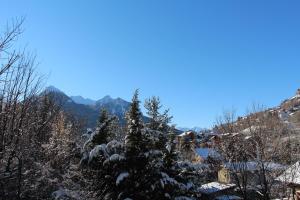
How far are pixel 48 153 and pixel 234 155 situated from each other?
39.8 feet

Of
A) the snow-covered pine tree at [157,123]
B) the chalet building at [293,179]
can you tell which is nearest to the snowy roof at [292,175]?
the chalet building at [293,179]

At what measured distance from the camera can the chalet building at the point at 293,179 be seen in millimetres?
23016

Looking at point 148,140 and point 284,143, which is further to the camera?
point 284,143

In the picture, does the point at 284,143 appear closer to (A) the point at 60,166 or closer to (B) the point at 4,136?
(A) the point at 60,166

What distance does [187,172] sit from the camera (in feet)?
67.8

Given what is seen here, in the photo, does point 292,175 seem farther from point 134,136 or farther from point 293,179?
point 134,136

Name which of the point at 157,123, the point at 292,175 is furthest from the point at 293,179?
the point at 157,123

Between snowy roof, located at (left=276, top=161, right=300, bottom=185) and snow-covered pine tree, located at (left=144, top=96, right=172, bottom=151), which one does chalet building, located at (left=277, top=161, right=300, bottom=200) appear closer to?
snowy roof, located at (left=276, top=161, right=300, bottom=185)

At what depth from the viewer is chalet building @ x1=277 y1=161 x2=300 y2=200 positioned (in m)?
23.0

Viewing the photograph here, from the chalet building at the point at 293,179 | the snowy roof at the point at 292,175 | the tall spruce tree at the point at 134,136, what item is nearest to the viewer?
the tall spruce tree at the point at 134,136

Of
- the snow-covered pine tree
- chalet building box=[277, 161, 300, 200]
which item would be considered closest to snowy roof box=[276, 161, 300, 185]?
chalet building box=[277, 161, 300, 200]

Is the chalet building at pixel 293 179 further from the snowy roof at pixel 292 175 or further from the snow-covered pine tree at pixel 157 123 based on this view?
the snow-covered pine tree at pixel 157 123

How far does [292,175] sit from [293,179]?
1302 mm

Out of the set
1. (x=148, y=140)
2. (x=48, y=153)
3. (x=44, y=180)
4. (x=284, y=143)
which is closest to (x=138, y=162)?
(x=148, y=140)
